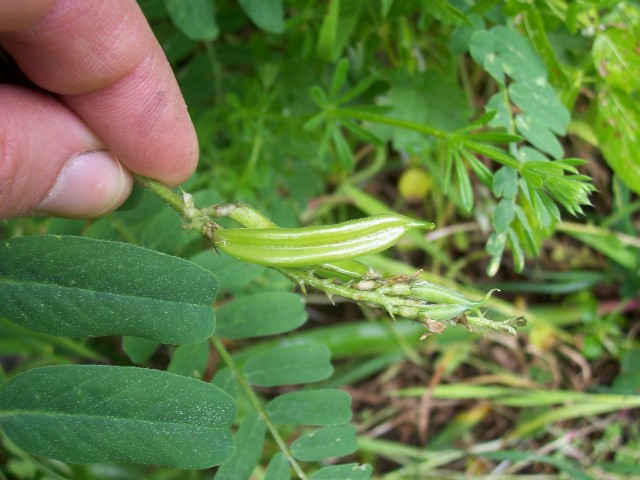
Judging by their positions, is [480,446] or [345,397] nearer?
[345,397]

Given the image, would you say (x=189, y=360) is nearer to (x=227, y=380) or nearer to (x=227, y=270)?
(x=227, y=380)

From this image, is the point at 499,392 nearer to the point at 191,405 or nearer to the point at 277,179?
the point at 277,179

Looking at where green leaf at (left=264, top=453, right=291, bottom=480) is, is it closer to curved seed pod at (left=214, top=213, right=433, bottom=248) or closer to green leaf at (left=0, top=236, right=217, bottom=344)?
green leaf at (left=0, top=236, right=217, bottom=344)

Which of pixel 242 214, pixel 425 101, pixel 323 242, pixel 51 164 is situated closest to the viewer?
pixel 323 242

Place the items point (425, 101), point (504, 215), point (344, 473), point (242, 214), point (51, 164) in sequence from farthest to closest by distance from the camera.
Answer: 1. point (425, 101)
2. point (504, 215)
3. point (344, 473)
4. point (51, 164)
5. point (242, 214)

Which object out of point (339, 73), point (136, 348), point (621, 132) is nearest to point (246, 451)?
point (136, 348)

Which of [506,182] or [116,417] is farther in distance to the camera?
[506,182]

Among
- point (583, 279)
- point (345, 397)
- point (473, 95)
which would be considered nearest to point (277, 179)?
point (473, 95)
